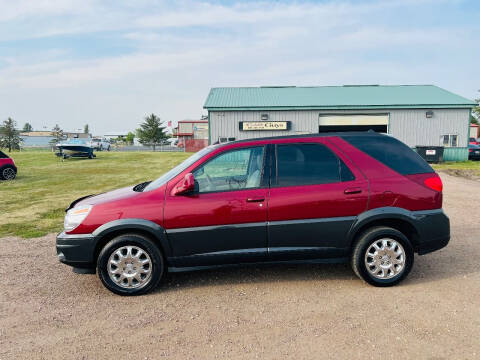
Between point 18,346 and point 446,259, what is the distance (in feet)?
17.3

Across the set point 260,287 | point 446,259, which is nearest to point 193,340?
point 260,287

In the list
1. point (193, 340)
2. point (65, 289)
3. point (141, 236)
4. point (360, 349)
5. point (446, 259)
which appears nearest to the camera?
point (360, 349)

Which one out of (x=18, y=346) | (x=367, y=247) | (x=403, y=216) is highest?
(x=403, y=216)

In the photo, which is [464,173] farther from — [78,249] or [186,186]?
[78,249]

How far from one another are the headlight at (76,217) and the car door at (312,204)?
2075 millimetres

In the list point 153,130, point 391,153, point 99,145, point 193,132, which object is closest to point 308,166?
point 391,153

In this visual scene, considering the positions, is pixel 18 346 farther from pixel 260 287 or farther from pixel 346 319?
pixel 346 319

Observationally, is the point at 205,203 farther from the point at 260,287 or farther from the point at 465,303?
the point at 465,303

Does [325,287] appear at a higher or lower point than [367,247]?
lower

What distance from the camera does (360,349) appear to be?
9.28ft

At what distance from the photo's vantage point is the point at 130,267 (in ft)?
12.7

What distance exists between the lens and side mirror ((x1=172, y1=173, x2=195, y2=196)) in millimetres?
3725

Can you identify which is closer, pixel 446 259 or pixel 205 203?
pixel 205 203

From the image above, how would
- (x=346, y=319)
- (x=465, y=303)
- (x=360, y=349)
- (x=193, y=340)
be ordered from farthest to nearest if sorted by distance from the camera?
1. (x=465, y=303)
2. (x=346, y=319)
3. (x=193, y=340)
4. (x=360, y=349)
